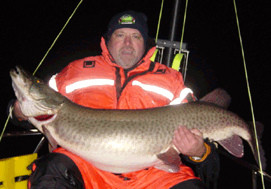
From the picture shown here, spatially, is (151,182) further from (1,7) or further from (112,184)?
(1,7)

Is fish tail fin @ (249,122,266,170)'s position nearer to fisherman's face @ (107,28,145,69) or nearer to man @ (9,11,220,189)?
man @ (9,11,220,189)

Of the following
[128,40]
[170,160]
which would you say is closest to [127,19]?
[128,40]

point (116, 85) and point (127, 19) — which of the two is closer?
point (116, 85)

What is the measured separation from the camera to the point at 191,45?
19859 millimetres

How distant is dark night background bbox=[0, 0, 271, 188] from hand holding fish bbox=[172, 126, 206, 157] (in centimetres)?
625

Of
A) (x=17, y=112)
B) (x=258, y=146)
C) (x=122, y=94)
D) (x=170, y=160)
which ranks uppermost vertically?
(x=122, y=94)

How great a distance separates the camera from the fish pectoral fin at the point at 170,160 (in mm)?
1756

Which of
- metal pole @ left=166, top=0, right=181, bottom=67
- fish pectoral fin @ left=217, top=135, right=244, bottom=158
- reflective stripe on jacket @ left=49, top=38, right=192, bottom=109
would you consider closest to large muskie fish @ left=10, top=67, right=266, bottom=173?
fish pectoral fin @ left=217, top=135, right=244, bottom=158

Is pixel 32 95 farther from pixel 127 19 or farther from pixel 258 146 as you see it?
pixel 258 146

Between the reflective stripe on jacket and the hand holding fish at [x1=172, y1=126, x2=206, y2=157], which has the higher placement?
the reflective stripe on jacket

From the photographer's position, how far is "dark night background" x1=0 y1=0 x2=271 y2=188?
11070 millimetres

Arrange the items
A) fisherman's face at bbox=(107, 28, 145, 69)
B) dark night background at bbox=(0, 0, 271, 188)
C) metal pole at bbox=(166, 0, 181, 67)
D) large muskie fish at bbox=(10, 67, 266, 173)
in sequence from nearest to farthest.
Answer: large muskie fish at bbox=(10, 67, 266, 173), fisherman's face at bbox=(107, 28, 145, 69), metal pole at bbox=(166, 0, 181, 67), dark night background at bbox=(0, 0, 271, 188)

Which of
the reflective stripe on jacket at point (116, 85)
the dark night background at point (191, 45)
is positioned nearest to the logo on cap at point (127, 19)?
the reflective stripe on jacket at point (116, 85)

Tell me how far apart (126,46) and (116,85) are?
477mm
